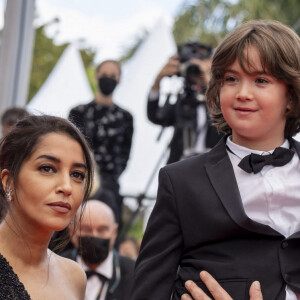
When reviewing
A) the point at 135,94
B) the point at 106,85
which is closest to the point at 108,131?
the point at 106,85

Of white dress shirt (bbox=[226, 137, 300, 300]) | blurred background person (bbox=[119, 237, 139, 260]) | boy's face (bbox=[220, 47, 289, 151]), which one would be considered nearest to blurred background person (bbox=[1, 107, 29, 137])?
blurred background person (bbox=[119, 237, 139, 260])

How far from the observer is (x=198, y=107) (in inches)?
204

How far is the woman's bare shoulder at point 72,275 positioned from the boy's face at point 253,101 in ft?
2.97

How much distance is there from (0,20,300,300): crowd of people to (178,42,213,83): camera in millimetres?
2318

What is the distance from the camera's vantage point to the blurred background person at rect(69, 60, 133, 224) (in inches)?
215

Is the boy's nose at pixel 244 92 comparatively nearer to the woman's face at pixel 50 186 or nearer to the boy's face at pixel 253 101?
the boy's face at pixel 253 101

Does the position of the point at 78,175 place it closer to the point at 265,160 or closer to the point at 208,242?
the point at 208,242

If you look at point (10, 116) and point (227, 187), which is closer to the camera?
point (227, 187)

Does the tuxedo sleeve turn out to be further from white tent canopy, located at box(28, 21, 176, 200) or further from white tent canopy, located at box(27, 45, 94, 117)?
white tent canopy, located at box(27, 45, 94, 117)

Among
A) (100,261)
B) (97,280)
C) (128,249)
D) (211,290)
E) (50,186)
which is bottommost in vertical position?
(128,249)

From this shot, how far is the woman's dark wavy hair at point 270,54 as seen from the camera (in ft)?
7.92

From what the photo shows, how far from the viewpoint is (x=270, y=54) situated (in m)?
2.41

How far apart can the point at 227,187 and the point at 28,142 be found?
30.5 inches

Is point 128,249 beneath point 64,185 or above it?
beneath
